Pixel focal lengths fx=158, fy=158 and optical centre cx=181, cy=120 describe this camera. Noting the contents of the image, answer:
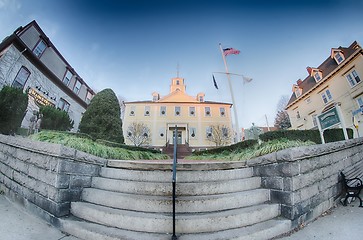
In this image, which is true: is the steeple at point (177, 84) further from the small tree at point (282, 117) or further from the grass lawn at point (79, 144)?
the grass lawn at point (79, 144)

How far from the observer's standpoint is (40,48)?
1183 centimetres

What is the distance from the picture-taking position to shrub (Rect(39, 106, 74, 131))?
28.9 feet

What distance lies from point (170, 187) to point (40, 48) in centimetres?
1538

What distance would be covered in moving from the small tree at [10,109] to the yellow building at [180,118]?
53.5ft

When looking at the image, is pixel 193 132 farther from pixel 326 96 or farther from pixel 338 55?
pixel 338 55

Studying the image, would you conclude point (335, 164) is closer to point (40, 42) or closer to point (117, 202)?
point (117, 202)

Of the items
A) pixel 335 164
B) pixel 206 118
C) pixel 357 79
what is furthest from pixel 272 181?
pixel 206 118

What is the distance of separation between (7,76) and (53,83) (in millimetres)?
4098

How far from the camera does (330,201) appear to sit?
2.95 metres

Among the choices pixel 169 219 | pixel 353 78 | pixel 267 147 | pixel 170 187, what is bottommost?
pixel 169 219

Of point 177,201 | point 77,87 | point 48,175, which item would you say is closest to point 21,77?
point 77,87

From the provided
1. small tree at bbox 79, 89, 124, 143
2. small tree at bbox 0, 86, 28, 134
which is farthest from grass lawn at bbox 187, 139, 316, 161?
small tree at bbox 0, 86, 28, 134

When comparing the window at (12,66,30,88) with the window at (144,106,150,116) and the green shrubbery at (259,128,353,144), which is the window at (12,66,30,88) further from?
the window at (144,106,150,116)

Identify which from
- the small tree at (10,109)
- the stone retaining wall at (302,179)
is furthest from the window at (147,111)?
the stone retaining wall at (302,179)
